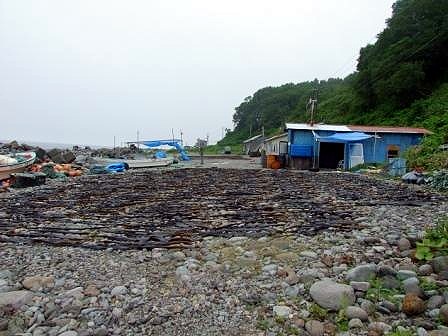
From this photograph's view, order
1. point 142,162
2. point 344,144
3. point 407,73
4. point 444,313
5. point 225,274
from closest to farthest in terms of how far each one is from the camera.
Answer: point 444,313 → point 225,274 → point 344,144 → point 142,162 → point 407,73

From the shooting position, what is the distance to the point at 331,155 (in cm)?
2825

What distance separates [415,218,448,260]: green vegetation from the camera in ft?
14.7

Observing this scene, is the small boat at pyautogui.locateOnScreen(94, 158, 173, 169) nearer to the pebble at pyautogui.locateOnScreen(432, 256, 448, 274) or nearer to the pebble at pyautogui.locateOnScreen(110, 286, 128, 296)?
the pebble at pyautogui.locateOnScreen(110, 286, 128, 296)

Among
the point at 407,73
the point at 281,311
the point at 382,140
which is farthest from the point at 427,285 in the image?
the point at 407,73

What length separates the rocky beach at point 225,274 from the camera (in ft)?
11.4

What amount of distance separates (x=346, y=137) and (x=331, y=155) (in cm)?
386

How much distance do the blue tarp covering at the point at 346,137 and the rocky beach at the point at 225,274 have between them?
16.2 metres

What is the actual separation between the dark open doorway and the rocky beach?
65.2 ft

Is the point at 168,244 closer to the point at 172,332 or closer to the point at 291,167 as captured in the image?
the point at 172,332

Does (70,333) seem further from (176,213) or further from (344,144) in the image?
(344,144)

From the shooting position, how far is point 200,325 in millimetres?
3492

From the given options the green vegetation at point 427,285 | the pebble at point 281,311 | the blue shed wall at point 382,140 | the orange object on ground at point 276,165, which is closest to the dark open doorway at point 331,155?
the blue shed wall at point 382,140

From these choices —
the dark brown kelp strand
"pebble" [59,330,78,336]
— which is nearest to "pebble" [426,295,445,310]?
the dark brown kelp strand

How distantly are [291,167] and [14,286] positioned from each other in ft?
76.2
